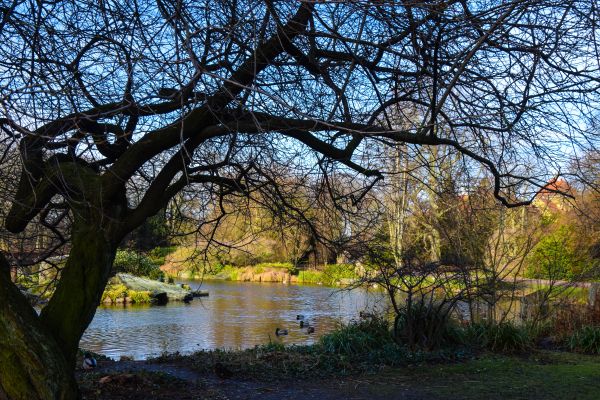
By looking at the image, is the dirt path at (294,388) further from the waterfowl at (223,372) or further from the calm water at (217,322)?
the calm water at (217,322)

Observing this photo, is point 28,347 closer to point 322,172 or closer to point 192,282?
point 322,172

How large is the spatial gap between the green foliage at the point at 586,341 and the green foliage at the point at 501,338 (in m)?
0.76

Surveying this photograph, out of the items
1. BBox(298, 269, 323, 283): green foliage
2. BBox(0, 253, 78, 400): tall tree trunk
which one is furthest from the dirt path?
BBox(298, 269, 323, 283): green foliage

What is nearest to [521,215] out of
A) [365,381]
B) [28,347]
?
[365,381]

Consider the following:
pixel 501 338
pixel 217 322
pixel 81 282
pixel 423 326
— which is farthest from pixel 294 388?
pixel 217 322

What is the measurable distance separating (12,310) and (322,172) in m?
3.93

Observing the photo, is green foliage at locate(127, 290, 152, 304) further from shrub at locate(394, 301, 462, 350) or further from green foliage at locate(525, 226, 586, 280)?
shrub at locate(394, 301, 462, 350)

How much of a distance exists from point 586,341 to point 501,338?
→ 63.1 inches

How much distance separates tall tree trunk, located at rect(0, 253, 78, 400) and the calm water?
5.71 m

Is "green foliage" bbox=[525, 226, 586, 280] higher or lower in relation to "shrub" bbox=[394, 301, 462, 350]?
higher

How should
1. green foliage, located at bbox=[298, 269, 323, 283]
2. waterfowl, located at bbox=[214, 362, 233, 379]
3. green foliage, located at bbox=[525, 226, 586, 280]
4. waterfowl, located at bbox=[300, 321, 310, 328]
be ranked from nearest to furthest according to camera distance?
waterfowl, located at bbox=[214, 362, 233, 379] < green foliage, located at bbox=[525, 226, 586, 280] < waterfowl, located at bbox=[300, 321, 310, 328] < green foliage, located at bbox=[298, 269, 323, 283]

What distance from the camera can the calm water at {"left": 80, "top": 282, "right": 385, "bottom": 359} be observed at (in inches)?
496

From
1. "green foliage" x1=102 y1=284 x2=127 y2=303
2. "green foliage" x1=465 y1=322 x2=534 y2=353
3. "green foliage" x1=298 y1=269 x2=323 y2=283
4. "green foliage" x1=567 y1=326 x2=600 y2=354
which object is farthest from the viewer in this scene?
"green foliage" x1=298 y1=269 x2=323 y2=283

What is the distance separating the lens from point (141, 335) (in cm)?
1403
